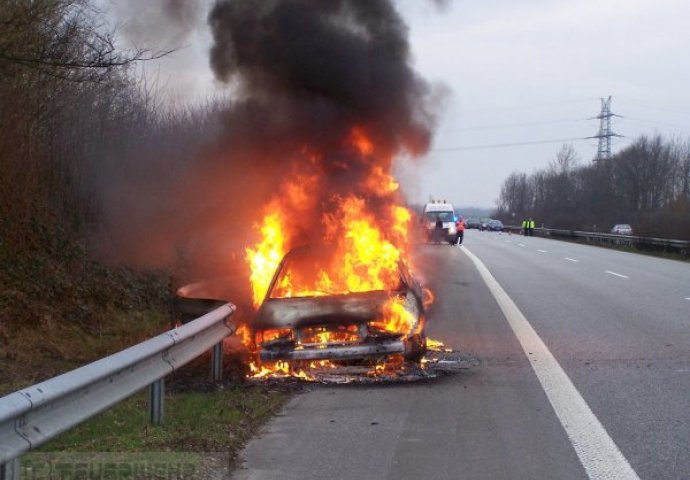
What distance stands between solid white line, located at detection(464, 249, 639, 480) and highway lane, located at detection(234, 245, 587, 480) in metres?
0.09

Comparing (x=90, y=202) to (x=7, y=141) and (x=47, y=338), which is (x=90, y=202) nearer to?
(x=7, y=141)

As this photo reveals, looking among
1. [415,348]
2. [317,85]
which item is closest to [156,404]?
[415,348]

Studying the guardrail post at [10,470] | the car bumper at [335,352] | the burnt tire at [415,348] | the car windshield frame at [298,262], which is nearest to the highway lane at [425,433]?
the car bumper at [335,352]

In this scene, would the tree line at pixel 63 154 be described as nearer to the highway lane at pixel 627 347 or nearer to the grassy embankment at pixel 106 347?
the grassy embankment at pixel 106 347

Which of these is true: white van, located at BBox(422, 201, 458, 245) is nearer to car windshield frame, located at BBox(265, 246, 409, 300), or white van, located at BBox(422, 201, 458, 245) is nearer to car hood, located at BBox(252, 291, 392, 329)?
car windshield frame, located at BBox(265, 246, 409, 300)

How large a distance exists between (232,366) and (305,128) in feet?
11.1

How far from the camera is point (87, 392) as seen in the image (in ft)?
13.6

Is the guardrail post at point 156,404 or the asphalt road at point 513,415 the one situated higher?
the guardrail post at point 156,404

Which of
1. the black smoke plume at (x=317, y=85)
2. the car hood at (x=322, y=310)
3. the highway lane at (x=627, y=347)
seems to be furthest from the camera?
the black smoke plume at (x=317, y=85)

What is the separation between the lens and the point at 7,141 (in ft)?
30.1

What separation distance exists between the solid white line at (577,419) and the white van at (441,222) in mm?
23666

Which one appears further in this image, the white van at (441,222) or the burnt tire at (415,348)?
the white van at (441,222)

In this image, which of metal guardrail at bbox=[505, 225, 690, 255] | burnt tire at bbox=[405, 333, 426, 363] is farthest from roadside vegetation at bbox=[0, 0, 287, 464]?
metal guardrail at bbox=[505, 225, 690, 255]

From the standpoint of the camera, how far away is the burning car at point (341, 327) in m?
7.18
